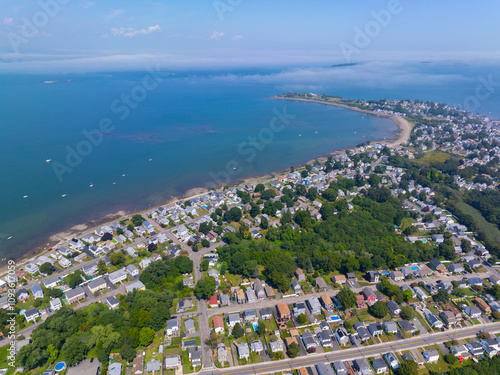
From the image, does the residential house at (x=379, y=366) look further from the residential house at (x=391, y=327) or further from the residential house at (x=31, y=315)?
the residential house at (x=31, y=315)

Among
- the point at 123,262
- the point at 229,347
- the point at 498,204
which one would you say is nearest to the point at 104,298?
the point at 123,262

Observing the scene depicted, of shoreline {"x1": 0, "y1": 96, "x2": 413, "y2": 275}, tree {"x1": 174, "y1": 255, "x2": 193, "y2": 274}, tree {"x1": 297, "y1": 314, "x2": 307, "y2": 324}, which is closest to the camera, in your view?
tree {"x1": 297, "y1": 314, "x2": 307, "y2": 324}

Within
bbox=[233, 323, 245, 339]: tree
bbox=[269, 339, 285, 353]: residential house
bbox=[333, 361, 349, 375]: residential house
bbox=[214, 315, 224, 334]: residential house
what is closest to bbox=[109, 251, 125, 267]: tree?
bbox=[214, 315, 224, 334]: residential house

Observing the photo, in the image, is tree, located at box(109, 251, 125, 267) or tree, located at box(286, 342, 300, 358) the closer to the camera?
tree, located at box(286, 342, 300, 358)

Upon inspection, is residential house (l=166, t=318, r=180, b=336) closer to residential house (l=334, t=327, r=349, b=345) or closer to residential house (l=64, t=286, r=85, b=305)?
residential house (l=64, t=286, r=85, b=305)

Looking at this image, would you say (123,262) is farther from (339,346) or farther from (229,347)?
(339,346)

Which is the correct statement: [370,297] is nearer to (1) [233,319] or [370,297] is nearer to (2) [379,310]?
(2) [379,310]

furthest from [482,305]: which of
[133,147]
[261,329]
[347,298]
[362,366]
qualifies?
[133,147]

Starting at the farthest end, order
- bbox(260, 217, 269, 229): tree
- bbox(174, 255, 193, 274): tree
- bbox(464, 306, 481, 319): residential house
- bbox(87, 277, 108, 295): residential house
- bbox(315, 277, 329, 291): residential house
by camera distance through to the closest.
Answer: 1. bbox(260, 217, 269, 229): tree
2. bbox(174, 255, 193, 274): tree
3. bbox(87, 277, 108, 295): residential house
4. bbox(315, 277, 329, 291): residential house
5. bbox(464, 306, 481, 319): residential house
